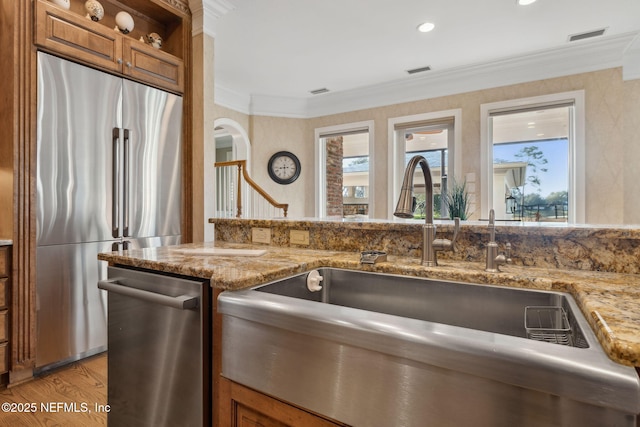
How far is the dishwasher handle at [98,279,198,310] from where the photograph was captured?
38.0 inches

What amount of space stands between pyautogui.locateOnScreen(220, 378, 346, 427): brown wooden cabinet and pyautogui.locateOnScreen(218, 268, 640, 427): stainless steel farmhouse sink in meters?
0.03

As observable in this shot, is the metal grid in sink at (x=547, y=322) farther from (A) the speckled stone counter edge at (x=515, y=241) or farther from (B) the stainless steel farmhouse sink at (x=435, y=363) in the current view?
(A) the speckled stone counter edge at (x=515, y=241)

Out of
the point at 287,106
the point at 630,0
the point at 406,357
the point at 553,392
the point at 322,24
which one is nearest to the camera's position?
the point at 553,392

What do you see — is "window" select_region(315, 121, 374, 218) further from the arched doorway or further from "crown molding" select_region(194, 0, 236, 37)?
"crown molding" select_region(194, 0, 236, 37)

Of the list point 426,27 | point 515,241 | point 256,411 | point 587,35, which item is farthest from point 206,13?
point 587,35

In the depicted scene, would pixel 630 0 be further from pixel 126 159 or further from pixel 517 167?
pixel 126 159

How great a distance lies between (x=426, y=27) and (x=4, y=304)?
12.6 feet

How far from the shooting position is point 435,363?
60 centimetres

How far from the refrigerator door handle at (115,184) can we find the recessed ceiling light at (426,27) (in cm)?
278

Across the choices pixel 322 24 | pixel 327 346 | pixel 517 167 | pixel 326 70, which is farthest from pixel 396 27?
pixel 327 346

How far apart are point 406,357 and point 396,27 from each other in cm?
332

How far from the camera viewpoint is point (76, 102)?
7.16 ft

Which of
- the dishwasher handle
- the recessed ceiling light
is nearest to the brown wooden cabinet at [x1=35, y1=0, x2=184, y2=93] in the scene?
the dishwasher handle

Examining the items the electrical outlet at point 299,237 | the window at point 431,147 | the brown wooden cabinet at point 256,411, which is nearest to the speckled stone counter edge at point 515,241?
the electrical outlet at point 299,237
